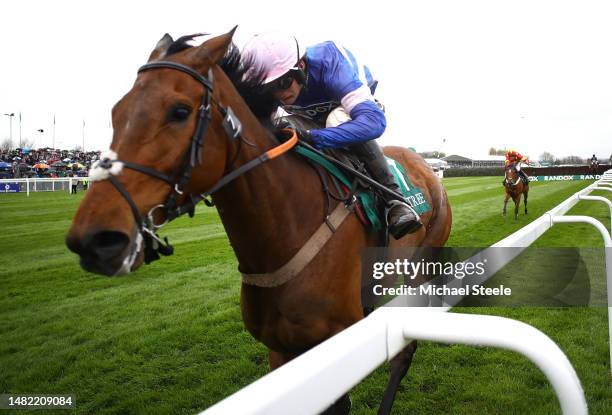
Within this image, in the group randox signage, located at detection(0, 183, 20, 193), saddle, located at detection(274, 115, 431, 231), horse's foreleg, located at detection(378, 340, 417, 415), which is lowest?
randox signage, located at detection(0, 183, 20, 193)

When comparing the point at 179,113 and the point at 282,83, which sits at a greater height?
the point at 282,83

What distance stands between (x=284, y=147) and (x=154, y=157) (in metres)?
0.67

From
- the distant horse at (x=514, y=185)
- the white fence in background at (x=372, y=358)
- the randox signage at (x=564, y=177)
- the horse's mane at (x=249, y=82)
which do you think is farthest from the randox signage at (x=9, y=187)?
the randox signage at (x=564, y=177)

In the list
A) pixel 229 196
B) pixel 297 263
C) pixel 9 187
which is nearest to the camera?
pixel 229 196

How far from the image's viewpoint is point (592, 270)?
5.94 metres

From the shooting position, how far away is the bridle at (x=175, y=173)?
1284 millimetres

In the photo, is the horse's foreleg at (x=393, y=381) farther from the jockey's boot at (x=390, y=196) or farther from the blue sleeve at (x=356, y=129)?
the blue sleeve at (x=356, y=129)

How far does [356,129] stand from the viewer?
7.01 ft

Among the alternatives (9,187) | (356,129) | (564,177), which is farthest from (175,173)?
(564,177)

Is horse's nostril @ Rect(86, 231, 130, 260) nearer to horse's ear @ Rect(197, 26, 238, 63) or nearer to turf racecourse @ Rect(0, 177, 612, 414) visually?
horse's ear @ Rect(197, 26, 238, 63)

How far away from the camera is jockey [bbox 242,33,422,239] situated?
1978mm

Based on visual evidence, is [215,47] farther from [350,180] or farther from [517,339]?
[517,339]

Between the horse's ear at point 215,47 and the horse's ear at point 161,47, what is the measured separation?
139 millimetres

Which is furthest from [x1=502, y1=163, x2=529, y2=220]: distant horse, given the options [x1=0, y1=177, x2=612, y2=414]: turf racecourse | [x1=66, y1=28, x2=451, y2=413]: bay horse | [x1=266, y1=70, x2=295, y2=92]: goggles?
[x1=266, y1=70, x2=295, y2=92]: goggles
